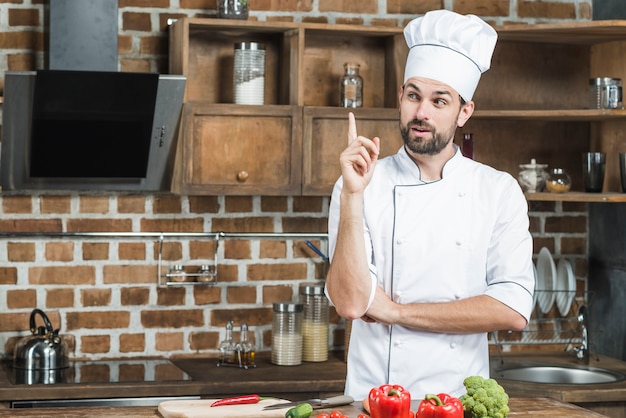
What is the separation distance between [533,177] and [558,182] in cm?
9

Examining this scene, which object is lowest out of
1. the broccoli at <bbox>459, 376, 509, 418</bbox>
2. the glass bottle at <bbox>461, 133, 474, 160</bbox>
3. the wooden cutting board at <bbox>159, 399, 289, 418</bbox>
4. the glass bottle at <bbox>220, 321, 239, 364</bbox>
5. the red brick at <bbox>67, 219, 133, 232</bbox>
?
the glass bottle at <bbox>220, 321, 239, 364</bbox>

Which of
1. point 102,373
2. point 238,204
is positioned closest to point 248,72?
point 238,204

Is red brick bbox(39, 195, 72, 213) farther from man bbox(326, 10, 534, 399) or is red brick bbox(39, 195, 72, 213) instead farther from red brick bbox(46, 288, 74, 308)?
man bbox(326, 10, 534, 399)

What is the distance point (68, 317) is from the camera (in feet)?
12.6

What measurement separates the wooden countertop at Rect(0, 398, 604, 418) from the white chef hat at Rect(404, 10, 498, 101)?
83 centimetres

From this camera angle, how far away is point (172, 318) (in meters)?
3.93

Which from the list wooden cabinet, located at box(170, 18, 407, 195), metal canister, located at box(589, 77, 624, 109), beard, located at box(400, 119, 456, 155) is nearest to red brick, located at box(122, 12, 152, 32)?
wooden cabinet, located at box(170, 18, 407, 195)

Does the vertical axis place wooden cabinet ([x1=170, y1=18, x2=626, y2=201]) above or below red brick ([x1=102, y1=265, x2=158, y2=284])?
above

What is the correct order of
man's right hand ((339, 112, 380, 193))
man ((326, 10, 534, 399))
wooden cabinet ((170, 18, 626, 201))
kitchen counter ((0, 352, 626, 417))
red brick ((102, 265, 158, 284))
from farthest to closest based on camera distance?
red brick ((102, 265, 158, 284))
wooden cabinet ((170, 18, 626, 201))
kitchen counter ((0, 352, 626, 417))
man ((326, 10, 534, 399))
man's right hand ((339, 112, 380, 193))

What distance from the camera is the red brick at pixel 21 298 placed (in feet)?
12.4

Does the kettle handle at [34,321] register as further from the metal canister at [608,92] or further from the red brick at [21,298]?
the metal canister at [608,92]

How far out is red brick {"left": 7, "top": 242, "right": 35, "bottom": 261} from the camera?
12.4 feet

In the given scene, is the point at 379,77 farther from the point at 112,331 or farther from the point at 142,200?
the point at 112,331

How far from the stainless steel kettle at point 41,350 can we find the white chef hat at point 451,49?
164 cm
